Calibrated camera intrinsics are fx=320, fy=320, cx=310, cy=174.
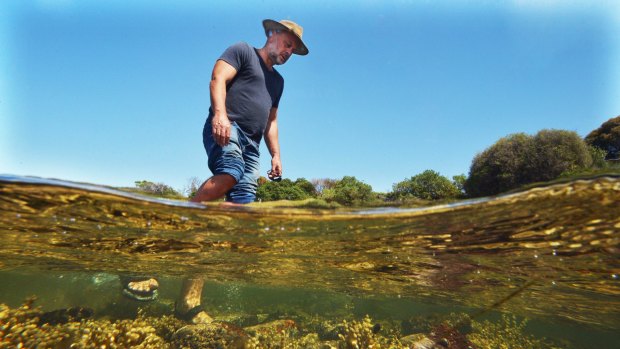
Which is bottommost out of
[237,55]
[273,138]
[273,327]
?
[273,327]

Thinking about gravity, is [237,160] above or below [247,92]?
below

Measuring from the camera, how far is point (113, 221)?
234 inches

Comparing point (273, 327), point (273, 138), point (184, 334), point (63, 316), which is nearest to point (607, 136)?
point (273, 327)

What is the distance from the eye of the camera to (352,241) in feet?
21.4

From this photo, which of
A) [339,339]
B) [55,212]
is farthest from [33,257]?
[339,339]

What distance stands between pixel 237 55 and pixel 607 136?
26772 millimetres

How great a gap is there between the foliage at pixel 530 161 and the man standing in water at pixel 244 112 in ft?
44.3

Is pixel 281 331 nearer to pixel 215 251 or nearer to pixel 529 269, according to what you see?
pixel 215 251

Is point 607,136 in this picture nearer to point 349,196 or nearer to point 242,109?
point 349,196

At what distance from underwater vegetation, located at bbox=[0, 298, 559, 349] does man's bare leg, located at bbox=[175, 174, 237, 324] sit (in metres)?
0.66

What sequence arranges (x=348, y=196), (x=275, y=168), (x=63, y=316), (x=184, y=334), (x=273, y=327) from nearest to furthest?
(x=275, y=168) < (x=184, y=334) < (x=348, y=196) < (x=63, y=316) < (x=273, y=327)

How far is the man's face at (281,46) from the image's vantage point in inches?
200

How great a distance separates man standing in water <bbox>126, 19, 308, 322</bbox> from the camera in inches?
157

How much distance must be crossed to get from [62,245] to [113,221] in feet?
11.9
